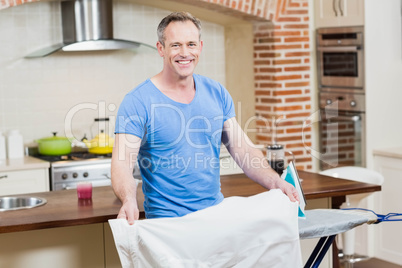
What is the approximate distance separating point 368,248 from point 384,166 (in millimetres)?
768

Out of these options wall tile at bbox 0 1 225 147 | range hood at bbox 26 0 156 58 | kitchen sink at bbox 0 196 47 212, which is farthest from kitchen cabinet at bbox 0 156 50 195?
kitchen sink at bbox 0 196 47 212

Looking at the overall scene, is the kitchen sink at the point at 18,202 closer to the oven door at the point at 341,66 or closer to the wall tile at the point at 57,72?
the wall tile at the point at 57,72

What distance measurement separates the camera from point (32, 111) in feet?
19.9

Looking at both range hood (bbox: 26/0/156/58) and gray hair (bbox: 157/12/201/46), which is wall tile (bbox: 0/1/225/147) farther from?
gray hair (bbox: 157/12/201/46)

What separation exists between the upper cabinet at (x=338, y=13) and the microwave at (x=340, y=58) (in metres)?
0.05

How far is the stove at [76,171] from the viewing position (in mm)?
5461

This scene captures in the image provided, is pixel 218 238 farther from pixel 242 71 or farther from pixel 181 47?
pixel 242 71

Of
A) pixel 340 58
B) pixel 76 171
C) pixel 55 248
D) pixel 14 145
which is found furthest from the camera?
pixel 340 58

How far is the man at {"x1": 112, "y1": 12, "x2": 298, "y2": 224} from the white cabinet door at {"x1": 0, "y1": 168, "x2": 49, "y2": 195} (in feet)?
8.45

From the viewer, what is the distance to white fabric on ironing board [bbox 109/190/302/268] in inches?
106

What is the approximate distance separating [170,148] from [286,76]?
3.42 metres

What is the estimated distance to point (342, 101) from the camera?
5918 mm

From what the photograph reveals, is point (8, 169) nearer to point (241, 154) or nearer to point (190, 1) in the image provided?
point (190, 1)

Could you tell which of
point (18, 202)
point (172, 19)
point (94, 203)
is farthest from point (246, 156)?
point (18, 202)
